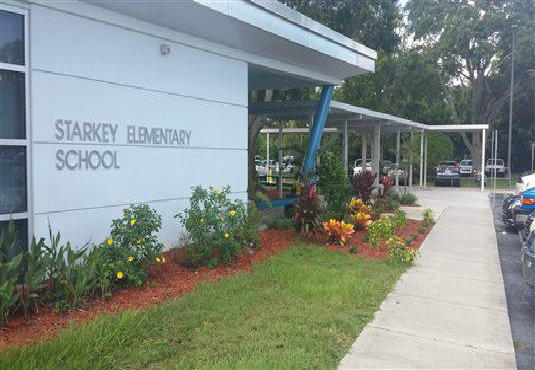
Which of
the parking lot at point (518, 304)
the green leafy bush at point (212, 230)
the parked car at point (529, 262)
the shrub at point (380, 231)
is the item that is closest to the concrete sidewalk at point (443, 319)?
the parking lot at point (518, 304)

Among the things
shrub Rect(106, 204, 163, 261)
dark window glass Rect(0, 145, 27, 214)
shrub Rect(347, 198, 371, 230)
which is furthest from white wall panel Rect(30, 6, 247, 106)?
shrub Rect(347, 198, 371, 230)

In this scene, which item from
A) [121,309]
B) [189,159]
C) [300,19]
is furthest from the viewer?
[300,19]

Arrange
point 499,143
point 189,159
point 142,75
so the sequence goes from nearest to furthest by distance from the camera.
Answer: point 142,75
point 189,159
point 499,143

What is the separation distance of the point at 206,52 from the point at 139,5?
195cm

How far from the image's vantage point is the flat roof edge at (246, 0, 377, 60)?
8471 millimetres

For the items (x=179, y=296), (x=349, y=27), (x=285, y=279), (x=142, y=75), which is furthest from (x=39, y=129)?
(x=349, y=27)

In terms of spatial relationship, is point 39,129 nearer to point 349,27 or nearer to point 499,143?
point 349,27

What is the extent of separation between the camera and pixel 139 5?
6.64 meters

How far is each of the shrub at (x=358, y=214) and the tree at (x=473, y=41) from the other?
27.2 m

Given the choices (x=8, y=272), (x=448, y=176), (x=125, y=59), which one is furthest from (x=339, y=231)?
(x=448, y=176)

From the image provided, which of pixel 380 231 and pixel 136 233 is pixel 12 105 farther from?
pixel 380 231

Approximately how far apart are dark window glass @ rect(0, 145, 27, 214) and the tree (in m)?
34.3

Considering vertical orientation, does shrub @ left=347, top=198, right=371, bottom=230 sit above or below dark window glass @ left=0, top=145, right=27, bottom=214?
below

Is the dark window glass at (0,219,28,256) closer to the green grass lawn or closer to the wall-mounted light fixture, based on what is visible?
the green grass lawn
